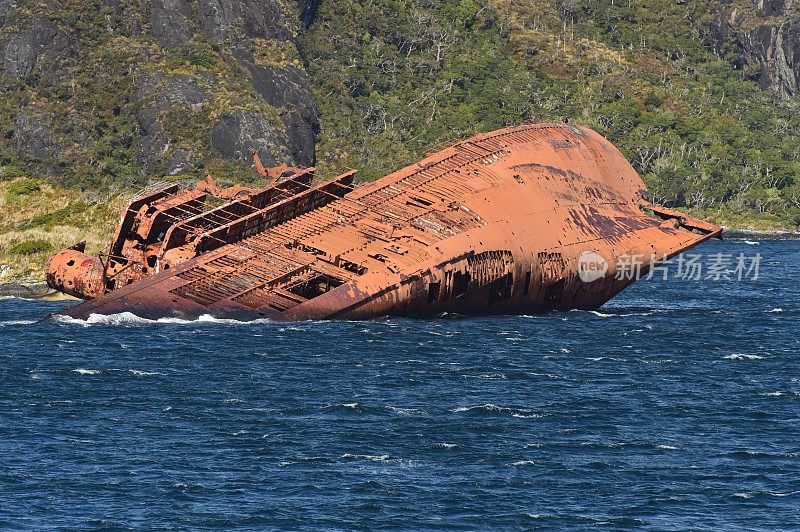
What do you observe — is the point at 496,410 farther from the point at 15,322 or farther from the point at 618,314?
the point at 618,314

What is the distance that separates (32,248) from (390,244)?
3629 cm

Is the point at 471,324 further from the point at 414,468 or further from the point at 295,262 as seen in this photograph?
the point at 414,468

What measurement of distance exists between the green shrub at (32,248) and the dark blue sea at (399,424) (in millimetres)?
23251

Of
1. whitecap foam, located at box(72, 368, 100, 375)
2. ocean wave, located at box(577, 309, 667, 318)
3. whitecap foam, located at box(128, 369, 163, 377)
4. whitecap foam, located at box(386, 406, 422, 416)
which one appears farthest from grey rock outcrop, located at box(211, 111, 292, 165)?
whitecap foam, located at box(386, 406, 422, 416)

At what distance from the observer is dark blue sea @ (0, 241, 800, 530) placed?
50781 millimetres

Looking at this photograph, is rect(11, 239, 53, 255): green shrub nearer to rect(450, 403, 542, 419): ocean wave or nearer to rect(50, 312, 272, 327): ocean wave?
rect(50, 312, 272, 327): ocean wave

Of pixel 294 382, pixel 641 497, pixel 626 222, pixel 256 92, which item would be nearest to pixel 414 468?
pixel 641 497

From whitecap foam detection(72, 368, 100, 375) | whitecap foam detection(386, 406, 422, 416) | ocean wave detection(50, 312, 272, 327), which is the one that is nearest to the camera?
whitecap foam detection(386, 406, 422, 416)

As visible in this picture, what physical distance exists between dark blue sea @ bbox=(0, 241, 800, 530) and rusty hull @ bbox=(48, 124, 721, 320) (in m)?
1.63

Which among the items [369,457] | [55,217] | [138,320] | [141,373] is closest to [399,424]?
[369,457]

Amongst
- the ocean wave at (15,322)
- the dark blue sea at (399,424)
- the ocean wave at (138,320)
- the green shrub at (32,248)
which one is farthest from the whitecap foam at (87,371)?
the green shrub at (32,248)

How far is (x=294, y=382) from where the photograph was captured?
6981cm

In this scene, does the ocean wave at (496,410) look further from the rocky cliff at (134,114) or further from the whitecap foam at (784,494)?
the rocky cliff at (134,114)

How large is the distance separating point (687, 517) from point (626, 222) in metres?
50.0
